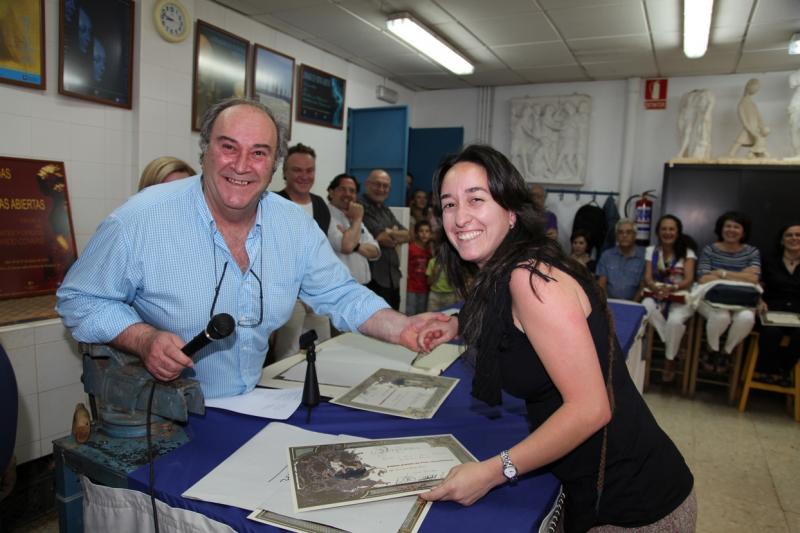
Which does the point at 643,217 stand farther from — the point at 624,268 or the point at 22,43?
the point at 22,43

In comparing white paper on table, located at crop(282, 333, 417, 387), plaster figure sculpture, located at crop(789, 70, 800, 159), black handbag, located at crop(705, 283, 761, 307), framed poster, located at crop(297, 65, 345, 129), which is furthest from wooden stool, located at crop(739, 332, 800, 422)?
framed poster, located at crop(297, 65, 345, 129)

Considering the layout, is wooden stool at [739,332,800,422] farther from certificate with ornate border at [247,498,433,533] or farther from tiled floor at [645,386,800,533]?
certificate with ornate border at [247,498,433,533]

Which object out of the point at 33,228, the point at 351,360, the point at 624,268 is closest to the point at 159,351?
the point at 351,360

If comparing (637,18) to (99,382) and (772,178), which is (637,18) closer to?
(772,178)

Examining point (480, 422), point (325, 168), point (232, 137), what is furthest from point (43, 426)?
point (325, 168)

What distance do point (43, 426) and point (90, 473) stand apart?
1638 mm

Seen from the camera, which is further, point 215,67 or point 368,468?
point 215,67

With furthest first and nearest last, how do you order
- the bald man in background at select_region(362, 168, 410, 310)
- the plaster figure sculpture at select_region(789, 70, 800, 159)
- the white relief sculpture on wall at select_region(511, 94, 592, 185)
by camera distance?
the white relief sculpture on wall at select_region(511, 94, 592, 185)
the plaster figure sculpture at select_region(789, 70, 800, 159)
the bald man in background at select_region(362, 168, 410, 310)

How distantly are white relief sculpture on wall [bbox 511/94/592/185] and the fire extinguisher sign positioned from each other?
0.72 metres

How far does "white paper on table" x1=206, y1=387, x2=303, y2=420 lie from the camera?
1466mm

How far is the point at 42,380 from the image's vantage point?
99.0 inches

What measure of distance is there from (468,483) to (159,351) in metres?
0.75

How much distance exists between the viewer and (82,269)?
1.43 metres

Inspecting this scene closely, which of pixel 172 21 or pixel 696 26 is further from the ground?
pixel 696 26
